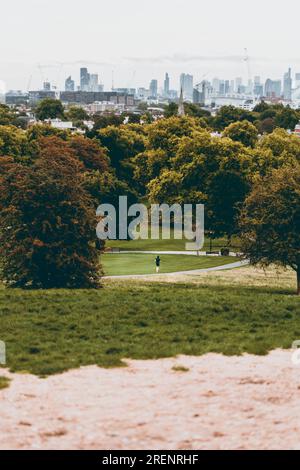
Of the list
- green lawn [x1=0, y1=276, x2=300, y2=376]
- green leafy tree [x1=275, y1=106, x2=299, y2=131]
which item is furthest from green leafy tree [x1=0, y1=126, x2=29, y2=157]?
green leafy tree [x1=275, y1=106, x2=299, y2=131]

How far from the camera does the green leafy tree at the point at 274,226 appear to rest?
157 feet

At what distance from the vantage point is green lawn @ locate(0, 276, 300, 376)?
74.7ft

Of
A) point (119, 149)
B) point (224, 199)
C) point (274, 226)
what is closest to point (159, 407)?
point (274, 226)

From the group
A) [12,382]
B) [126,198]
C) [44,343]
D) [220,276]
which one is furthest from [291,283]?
[12,382]

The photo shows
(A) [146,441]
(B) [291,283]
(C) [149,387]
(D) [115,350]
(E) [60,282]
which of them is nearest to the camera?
(A) [146,441]

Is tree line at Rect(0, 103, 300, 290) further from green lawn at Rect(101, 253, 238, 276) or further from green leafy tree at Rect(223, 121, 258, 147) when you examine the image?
green lawn at Rect(101, 253, 238, 276)

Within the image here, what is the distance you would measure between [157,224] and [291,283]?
29.3 meters

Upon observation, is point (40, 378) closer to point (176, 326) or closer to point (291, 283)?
point (176, 326)

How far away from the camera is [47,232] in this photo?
4122 centimetres

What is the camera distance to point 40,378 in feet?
67.6

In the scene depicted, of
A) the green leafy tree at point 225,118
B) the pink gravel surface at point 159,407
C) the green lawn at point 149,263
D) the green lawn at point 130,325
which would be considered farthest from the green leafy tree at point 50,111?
the pink gravel surface at point 159,407

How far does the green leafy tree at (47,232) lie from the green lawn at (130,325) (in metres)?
7.33

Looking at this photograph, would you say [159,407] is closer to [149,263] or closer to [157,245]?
[149,263]

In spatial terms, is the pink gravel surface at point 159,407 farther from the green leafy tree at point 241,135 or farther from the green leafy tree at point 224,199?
the green leafy tree at point 241,135
